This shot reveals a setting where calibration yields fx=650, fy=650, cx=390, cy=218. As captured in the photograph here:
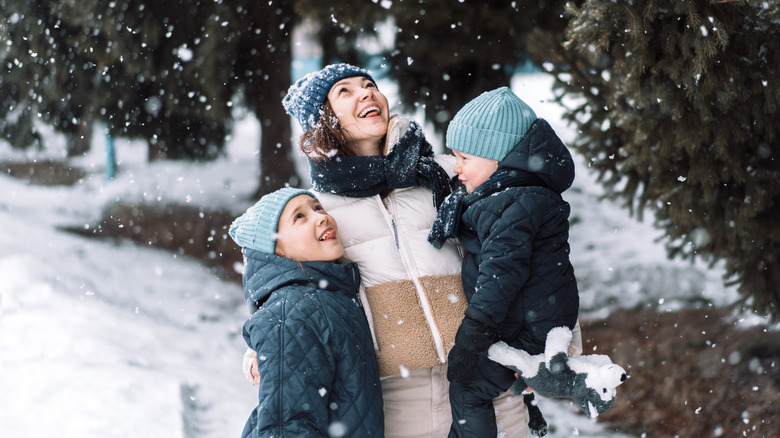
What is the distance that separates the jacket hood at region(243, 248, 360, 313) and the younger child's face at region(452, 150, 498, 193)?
0.55 meters

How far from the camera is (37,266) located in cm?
764

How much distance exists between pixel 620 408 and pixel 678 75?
3076 mm

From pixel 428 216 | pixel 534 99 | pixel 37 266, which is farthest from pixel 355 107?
pixel 534 99

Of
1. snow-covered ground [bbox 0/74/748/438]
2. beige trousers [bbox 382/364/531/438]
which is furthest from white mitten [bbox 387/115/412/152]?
snow-covered ground [bbox 0/74/748/438]

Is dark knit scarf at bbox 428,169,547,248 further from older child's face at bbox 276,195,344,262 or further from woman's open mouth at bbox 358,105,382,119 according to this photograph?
woman's open mouth at bbox 358,105,382,119

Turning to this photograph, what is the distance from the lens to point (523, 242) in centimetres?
216

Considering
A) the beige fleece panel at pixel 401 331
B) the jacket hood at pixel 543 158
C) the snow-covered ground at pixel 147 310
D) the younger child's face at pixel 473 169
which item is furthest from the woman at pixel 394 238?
the snow-covered ground at pixel 147 310

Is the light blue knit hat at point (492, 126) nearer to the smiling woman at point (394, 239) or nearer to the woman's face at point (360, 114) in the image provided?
the smiling woman at point (394, 239)

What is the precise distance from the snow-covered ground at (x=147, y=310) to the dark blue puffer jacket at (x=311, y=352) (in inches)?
124

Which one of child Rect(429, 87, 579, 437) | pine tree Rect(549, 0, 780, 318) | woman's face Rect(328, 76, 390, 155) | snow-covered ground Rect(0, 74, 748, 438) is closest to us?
child Rect(429, 87, 579, 437)

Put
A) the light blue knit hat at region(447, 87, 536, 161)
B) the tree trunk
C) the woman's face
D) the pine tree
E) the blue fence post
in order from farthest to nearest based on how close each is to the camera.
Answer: the blue fence post, the tree trunk, the pine tree, the woman's face, the light blue knit hat at region(447, 87, 536, 161)

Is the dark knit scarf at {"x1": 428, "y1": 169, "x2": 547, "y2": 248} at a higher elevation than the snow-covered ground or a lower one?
higher

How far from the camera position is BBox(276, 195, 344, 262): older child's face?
224cm

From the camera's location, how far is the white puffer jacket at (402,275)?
2.28m
